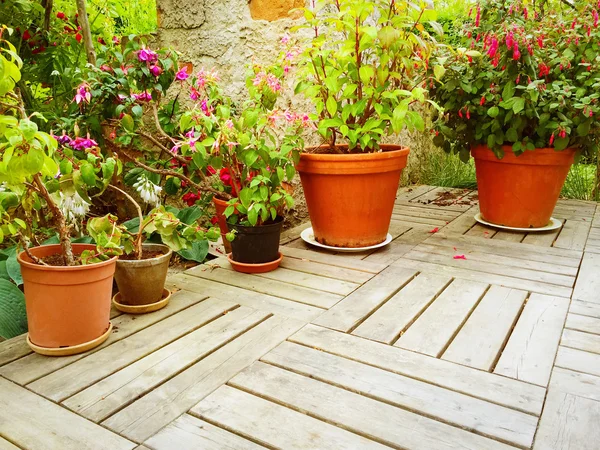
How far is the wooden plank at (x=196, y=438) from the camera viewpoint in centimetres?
109

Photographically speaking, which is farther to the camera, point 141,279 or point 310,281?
A: point 310,281

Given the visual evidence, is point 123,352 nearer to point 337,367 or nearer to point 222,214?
point 337,367

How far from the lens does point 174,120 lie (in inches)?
99.0

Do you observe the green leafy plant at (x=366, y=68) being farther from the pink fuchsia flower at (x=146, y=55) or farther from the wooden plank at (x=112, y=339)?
the wooden plank at (x=112, y=339)

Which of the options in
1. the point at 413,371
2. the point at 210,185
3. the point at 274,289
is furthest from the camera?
the point at 210,185

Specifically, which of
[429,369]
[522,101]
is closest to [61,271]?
[429,369]

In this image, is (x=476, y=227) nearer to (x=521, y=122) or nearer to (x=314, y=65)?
(x=521, y=122)

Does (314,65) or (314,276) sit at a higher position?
(314,65)

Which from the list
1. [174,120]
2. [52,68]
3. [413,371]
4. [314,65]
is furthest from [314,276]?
[52,68]

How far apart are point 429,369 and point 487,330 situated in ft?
1.10

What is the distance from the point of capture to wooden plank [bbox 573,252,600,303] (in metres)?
1.85

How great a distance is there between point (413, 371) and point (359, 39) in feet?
4.63

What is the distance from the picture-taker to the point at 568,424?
1.15 m

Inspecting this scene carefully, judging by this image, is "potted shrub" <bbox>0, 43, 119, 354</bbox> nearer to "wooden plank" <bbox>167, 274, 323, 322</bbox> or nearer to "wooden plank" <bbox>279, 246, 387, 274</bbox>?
"wooden plank" <bbox>167, 274, 323, 322</bbox>
